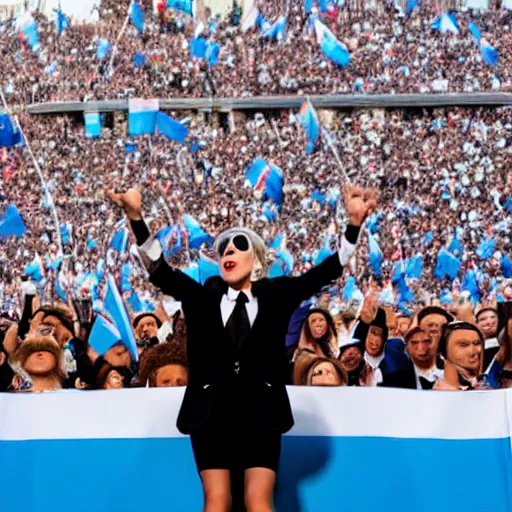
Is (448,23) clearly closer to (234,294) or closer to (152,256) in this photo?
(234,294)

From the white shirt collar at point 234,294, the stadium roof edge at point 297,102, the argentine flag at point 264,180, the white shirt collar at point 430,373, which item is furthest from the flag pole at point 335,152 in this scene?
the white shirt collar at point 234,294

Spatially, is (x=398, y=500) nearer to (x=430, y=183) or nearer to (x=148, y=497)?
(x=148, y=497)

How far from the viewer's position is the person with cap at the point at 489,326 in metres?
4.51

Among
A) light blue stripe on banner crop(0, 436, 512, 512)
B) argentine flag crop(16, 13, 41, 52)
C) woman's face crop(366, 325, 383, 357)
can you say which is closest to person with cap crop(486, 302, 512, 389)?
light blue stripe on banner crop(0, 436, 512, 512)

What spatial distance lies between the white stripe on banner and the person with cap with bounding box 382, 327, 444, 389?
171 mm

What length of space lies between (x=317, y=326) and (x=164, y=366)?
0.65 meters

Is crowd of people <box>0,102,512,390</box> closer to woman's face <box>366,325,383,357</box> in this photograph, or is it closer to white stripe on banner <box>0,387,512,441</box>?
woman's face <box>366,325,383,357</box>

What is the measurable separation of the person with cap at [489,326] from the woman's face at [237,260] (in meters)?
1.24

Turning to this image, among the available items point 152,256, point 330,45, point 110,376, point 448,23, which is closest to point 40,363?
point 110,376

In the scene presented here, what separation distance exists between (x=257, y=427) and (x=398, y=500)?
0.85 meters

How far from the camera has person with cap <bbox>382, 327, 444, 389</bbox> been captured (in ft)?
14.8

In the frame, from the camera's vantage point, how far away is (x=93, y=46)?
4.64 metres

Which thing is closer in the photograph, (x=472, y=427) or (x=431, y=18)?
(x=472, y=427)

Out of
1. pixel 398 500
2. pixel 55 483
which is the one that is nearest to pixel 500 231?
pixel 398 500
